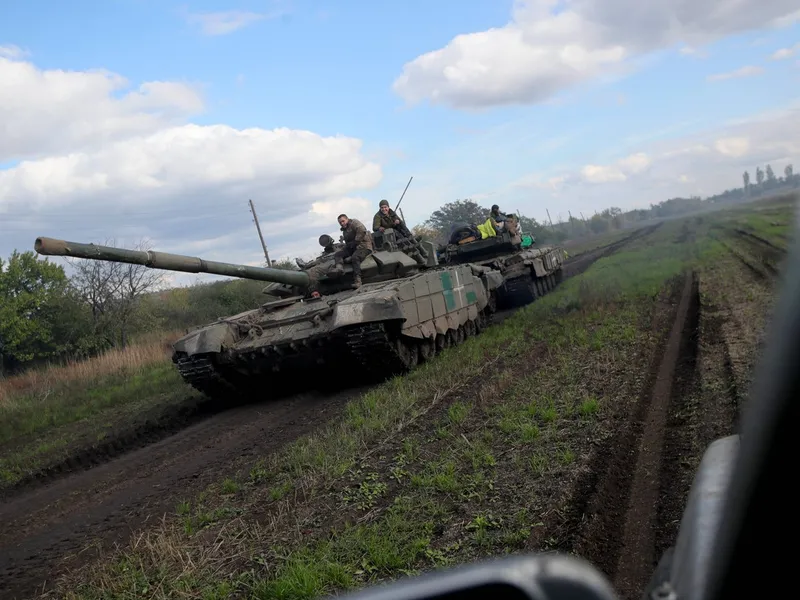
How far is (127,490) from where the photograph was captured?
7.25 meters

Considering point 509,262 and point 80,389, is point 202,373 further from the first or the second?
point 509,262

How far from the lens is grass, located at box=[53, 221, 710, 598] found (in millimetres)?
4438

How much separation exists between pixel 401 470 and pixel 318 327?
4.92 m

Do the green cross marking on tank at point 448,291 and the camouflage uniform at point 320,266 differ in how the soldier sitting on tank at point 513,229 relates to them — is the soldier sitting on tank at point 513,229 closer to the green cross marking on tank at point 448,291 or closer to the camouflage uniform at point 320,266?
the green cross marking on tank at point 448,291

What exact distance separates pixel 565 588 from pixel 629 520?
3.62 meters

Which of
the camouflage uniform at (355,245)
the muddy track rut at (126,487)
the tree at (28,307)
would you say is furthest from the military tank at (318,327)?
the tree at (28,307)

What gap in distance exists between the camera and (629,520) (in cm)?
452

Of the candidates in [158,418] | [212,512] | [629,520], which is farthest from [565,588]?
[158,418]

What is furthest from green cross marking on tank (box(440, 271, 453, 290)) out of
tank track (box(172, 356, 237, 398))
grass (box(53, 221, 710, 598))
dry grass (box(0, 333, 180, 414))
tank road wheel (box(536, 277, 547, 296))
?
dry grass (box(0, 333, 180, 414))

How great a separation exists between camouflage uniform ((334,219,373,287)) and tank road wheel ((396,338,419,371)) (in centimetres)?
149

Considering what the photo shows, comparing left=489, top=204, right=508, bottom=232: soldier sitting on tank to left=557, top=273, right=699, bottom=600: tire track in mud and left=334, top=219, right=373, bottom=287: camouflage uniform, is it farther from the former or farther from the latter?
left=557, top=273, right=699, bottom=600: tire track in mud

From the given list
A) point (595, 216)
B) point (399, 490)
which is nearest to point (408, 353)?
point (399, 490)

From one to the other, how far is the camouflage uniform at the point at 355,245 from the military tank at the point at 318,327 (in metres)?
0.16

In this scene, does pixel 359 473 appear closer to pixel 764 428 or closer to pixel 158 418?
pixel 764 428
